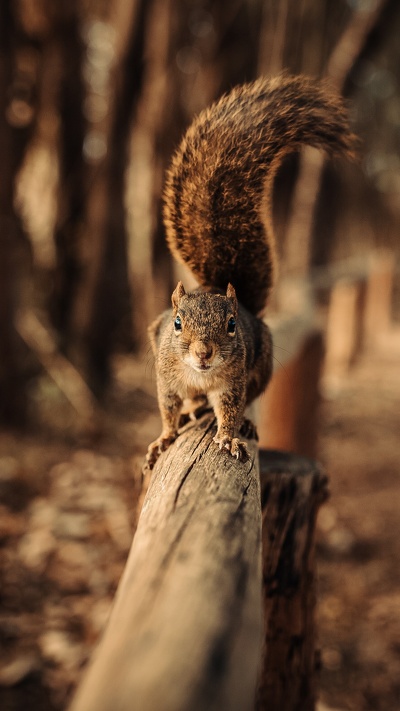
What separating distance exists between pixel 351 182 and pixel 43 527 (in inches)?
437

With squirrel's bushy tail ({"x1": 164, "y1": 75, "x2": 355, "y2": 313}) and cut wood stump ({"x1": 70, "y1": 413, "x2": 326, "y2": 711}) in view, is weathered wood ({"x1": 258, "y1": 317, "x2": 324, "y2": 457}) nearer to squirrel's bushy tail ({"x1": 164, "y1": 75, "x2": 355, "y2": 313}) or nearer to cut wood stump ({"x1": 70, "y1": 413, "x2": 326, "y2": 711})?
squirrel's bushy tail ({"x1": 164, "y1": 75, "x2": 355, "y2": 313})

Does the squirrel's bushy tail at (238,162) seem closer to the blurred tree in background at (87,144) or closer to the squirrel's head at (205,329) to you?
the squirrel's head at (205,329)

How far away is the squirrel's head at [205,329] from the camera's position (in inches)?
59.4

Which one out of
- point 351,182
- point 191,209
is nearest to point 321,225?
point 351,182

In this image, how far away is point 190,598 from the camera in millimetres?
727

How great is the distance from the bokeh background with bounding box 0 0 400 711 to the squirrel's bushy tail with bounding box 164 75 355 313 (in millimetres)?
383

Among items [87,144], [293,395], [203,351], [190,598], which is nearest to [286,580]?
[203,351]

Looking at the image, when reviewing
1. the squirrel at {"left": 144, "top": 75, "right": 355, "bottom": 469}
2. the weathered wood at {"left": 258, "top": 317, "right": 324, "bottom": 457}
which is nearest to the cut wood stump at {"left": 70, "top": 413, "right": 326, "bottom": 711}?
the squirrel at {"left": 144, "top": 75, "right": 355, "bottom": 469}

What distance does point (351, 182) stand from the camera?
13.0 m

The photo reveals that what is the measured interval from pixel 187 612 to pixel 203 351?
0.84 metres

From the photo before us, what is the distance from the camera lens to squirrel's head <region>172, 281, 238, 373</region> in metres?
1.51

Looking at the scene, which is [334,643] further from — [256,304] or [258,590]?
[258,590]

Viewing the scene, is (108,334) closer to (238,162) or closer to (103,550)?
(103,550)

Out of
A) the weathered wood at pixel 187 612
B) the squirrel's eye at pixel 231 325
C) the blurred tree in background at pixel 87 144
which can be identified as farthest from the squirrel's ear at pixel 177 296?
the blurred tree in background at pixel 87 144
